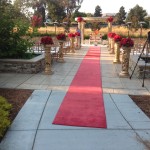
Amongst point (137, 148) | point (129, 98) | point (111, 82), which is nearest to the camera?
point (137, 148)

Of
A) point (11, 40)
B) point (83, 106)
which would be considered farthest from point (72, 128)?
point (11, 40)

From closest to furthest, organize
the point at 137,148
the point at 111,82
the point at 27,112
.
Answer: the point at 137,148 < the point at 27,112 < the point at 111,82

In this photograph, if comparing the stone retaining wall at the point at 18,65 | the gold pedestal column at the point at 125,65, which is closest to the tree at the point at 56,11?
the stone retaining wall at the point at 18,65

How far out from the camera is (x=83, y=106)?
681cm

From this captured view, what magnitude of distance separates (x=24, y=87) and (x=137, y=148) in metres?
5.06

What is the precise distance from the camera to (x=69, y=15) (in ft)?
200

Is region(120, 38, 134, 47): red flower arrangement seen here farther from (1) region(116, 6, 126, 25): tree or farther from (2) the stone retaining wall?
(1) region(116, 6, 126, 25): tree

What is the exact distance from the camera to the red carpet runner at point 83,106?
18.8 ft

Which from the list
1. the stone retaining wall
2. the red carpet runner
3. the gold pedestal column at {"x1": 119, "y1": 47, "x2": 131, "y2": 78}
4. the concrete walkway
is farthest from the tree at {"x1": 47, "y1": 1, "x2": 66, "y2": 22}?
the concrete walkway

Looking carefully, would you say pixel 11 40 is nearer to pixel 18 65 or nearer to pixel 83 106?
pixel 18 65

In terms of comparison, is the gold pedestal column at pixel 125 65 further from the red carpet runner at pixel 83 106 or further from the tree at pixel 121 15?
the tree at pixel 121 15

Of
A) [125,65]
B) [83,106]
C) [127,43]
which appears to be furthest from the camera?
[125,65]

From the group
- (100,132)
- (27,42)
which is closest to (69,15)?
(27,42)

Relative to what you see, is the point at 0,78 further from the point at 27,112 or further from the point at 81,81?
the point at 27,112
